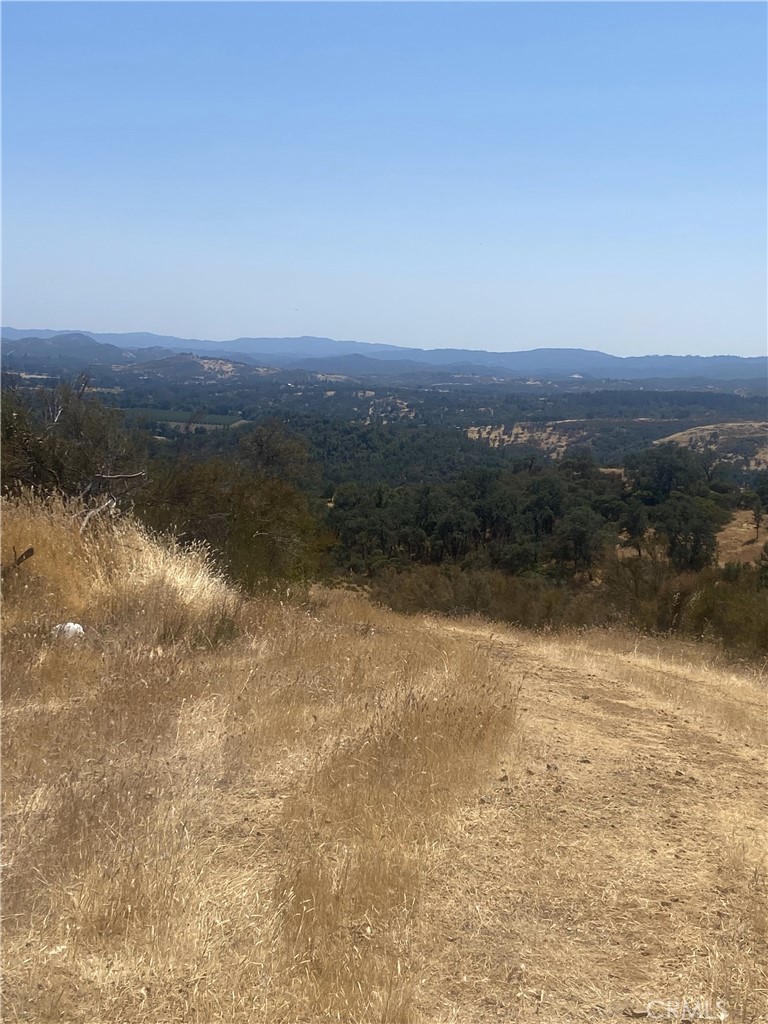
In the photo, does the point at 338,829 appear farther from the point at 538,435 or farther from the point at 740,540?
the point at 538,435

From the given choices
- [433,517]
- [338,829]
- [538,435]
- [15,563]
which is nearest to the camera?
[338,829]

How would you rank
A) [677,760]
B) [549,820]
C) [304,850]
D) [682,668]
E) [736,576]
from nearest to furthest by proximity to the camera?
[304,850] < [549,820] < [677,760] < [682,668] < [736,576]

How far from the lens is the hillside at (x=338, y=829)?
239 cm

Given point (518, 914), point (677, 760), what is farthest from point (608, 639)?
point (518, 914)

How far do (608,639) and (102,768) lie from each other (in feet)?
25.0

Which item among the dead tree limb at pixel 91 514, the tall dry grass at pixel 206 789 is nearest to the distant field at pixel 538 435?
the dead tree limb at pixel 91 514

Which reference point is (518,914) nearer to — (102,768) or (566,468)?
(102,768)

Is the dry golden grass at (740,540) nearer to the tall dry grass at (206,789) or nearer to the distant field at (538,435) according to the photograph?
the tall dry grass at (206,789)

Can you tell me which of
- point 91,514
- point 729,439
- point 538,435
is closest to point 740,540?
point 91,514

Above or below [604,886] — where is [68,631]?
above

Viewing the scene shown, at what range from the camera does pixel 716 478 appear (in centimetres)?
6256
